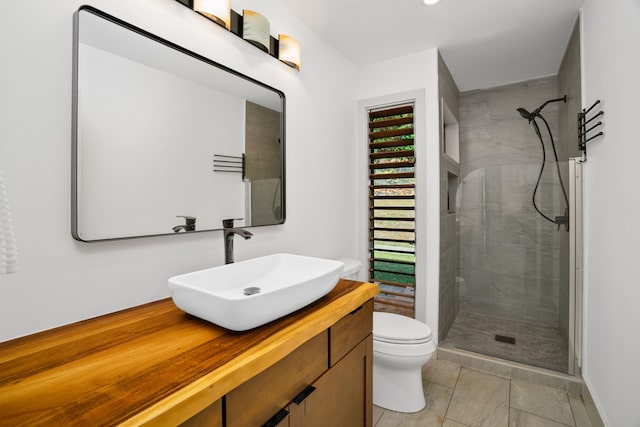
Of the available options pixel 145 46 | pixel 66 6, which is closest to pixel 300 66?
pixel 145 46

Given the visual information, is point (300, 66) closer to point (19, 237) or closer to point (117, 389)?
point (19, 237)

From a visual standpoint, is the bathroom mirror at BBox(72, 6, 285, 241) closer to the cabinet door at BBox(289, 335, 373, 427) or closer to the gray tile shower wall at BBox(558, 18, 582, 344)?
the cabinet door at BBox(289, 335, 373, 427)

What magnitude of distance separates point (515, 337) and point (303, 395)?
2.21 meters

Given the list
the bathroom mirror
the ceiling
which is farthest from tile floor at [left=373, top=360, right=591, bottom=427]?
the ceiling

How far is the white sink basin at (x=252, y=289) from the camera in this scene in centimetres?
90

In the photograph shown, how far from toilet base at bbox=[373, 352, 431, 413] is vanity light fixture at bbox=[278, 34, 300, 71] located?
183 cm

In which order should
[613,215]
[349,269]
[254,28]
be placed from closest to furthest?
[613,215] → [254,28] → [349,269]

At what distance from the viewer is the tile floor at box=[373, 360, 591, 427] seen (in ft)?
5.86

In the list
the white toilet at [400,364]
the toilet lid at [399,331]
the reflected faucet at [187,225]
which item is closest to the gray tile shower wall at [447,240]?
the toilet lid at [399,331]

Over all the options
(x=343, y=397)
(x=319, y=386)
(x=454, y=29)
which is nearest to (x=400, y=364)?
(x=343, y=397)

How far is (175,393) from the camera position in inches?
25.4

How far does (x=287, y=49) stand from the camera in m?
A: 1.89

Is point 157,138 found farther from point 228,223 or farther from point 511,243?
point 511,243

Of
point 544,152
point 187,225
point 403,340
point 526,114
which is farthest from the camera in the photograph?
point 544,152
